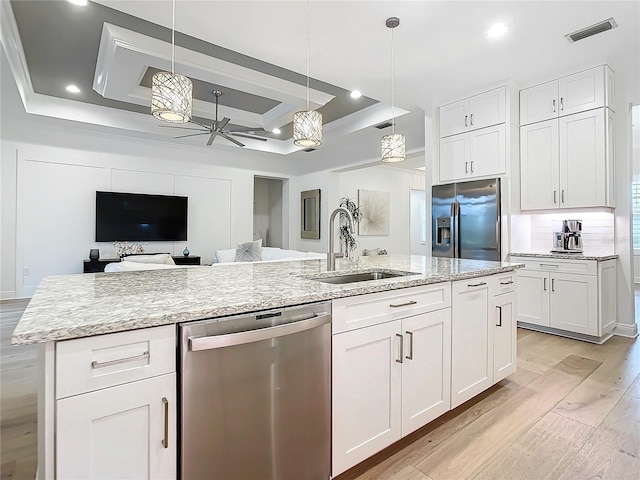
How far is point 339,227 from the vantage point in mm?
7605

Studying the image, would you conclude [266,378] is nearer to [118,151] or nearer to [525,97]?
[525,97]

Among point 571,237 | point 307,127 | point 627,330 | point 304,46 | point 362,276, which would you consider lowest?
point 627,330

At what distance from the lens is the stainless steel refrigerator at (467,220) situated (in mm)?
3861

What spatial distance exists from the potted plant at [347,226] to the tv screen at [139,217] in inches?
130

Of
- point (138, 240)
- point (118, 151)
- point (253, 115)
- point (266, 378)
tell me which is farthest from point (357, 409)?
point (118, 151)

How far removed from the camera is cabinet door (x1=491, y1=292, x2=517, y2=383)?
226 centimetres

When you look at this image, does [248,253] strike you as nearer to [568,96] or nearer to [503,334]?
[503,334]

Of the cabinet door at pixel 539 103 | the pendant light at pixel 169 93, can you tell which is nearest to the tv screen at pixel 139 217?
the pendant light at pixel 169 93

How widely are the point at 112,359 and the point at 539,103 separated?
4.62 meters

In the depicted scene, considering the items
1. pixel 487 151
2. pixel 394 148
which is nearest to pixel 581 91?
pixel 487 151

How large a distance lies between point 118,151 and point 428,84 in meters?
5.44

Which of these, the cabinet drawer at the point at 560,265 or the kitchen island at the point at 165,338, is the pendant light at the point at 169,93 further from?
the cabinet drawer at the point at 560,265

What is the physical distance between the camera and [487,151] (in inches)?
157

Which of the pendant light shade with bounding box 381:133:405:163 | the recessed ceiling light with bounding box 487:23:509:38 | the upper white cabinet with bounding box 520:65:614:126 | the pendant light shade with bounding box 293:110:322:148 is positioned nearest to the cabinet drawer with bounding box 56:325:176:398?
the pendant light shade with bounding box 293:110:322:148
